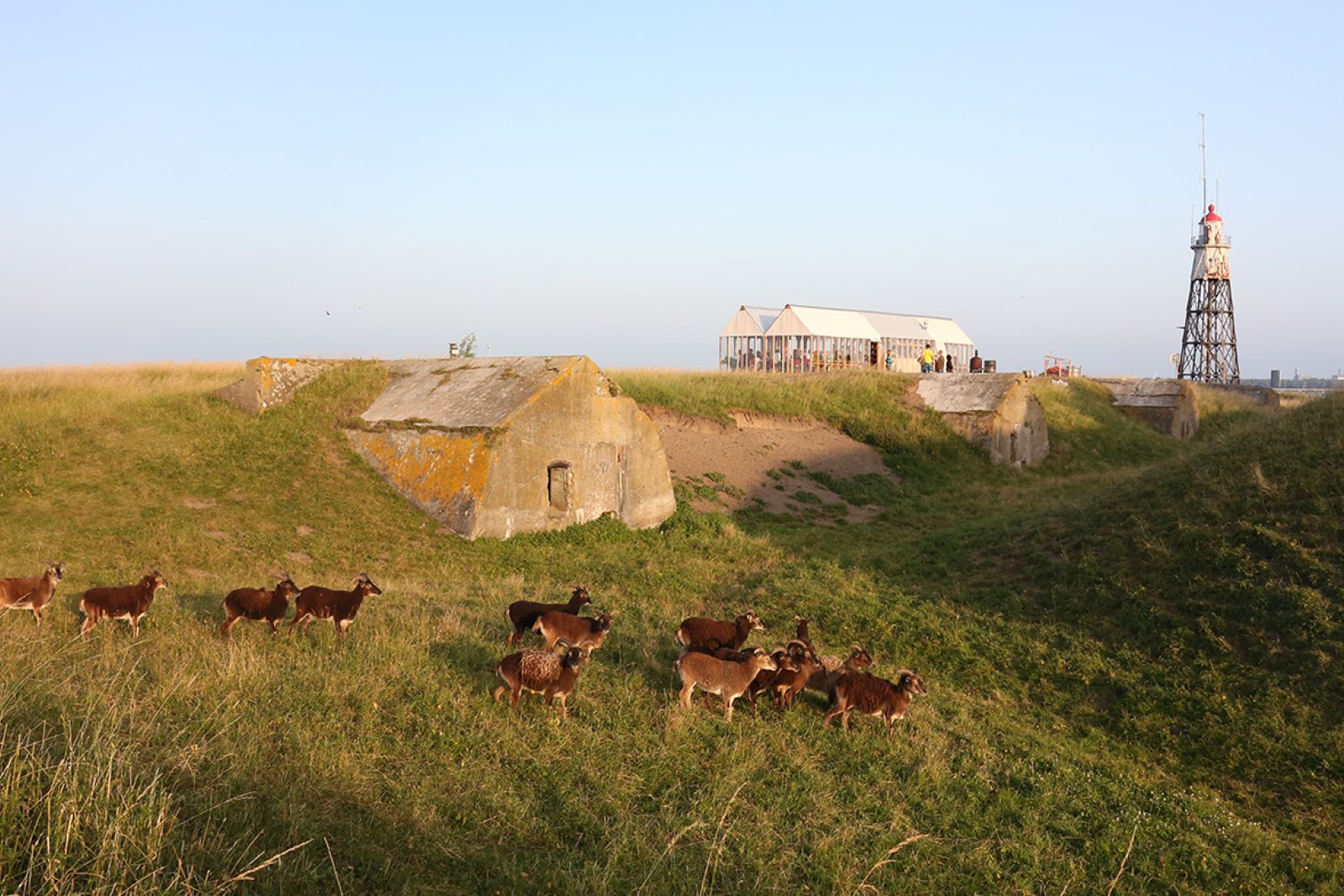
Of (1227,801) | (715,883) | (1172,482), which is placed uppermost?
(1172,482)

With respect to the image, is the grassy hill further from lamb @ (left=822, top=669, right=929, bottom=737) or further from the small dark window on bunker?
the small dark window on bunker

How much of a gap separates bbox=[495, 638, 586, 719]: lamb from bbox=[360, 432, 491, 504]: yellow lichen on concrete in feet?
36.6

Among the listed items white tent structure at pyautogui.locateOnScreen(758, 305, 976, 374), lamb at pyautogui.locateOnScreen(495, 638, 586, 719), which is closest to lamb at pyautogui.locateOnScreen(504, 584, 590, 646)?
lamb at pyautogui.locateOnScreen(495, 638, 586, 719)

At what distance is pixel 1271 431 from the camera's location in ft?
61.9

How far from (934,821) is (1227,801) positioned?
3.77m

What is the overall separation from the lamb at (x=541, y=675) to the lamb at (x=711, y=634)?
7.10ft

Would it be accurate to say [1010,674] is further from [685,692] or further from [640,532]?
[640,532]

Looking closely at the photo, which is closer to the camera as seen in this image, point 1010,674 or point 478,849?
point 478,849

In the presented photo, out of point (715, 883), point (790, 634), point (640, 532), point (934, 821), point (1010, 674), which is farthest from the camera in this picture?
point (640, 532)

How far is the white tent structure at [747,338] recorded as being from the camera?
165ft

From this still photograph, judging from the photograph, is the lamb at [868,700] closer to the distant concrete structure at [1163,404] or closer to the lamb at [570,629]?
the lamb at [570,629]

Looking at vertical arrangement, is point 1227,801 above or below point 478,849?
below

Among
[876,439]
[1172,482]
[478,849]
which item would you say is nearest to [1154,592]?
[1172,482]

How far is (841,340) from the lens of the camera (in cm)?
5041
